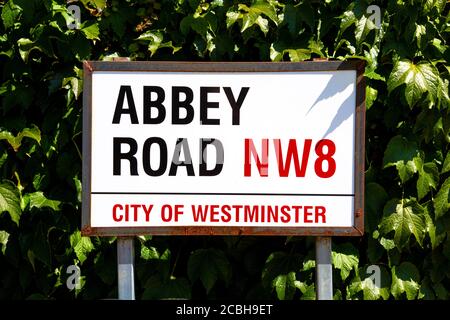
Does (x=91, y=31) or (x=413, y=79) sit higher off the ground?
(x=91, y=31)

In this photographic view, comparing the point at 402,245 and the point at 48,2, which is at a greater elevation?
the point at 48,2

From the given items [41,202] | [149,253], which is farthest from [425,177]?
[41,202]

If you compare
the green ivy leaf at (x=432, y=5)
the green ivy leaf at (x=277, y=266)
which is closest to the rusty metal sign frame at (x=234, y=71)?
the green ivy leaf at (x=277, y=266)

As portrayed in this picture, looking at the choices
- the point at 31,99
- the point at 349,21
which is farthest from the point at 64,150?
the point at 349,21

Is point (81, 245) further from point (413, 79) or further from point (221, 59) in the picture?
point (413, 79)

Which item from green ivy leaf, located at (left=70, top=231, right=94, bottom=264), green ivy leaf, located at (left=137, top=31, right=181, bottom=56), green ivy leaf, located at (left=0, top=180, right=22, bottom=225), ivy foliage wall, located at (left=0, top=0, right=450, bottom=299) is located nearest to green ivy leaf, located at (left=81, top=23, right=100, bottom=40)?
ivy foliage wall, located at (left=0, top=0, right=450, bottom=299)

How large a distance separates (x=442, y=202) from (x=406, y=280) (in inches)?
14.0

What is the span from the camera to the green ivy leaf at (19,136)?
3016 millimetres

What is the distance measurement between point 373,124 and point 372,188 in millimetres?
272

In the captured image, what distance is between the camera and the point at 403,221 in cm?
304

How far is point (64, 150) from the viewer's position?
3.12 m

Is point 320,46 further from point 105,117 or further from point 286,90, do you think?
point 105,117

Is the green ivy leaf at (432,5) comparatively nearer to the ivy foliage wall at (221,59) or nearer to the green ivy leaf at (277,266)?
the ivy foliage wall at (221,59)

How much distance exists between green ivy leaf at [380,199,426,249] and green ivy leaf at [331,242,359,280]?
147 millimetres
